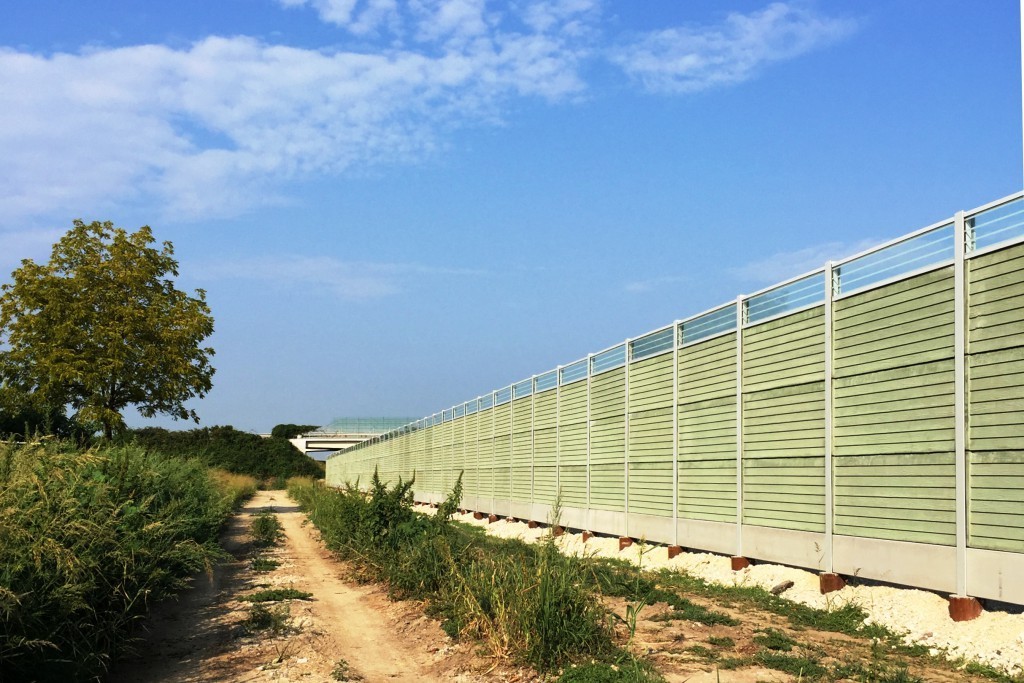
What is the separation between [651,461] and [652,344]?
7.86 ft

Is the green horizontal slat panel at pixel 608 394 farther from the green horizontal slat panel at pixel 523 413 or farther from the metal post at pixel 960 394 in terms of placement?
the metal post at pixel 960 394

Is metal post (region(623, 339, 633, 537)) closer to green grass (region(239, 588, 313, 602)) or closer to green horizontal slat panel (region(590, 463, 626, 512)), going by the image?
green horizontal slat panel (region(590, 463, 626, 512))

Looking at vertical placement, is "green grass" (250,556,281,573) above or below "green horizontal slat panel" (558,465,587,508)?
below

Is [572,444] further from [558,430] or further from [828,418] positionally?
[828,418]

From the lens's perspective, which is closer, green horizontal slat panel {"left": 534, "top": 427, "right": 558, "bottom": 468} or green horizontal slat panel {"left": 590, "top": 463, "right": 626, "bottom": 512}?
green horizontal slat panel {"left": 590, "top": 463, "right": 626, "bottom": 512}

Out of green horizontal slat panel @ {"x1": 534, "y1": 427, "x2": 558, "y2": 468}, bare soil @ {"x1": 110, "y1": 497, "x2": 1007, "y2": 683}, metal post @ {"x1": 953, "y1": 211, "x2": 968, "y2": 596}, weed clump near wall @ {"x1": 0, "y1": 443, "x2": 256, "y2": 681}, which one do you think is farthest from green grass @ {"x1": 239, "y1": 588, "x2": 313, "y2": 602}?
green horizontal slat panel @ {"x1": 534, "y1": 427, "x2": 558, "y2": 468}

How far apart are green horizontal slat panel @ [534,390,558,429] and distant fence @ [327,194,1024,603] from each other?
401cm

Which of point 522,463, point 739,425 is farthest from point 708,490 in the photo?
point 522,463

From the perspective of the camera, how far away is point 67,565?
25.1ft

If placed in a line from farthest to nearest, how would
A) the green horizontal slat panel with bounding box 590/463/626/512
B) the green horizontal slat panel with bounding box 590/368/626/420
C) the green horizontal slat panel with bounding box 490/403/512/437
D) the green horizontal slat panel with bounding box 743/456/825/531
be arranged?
the green horizontal slat panel with bounding box 490/403/512/437, the green horizontal slat panel with bounding box 590/368/626/420, the green horizontal slat panel with bounding box 590/463/626/512, the green horizontal slat panel with bounding box 743/456/825/531

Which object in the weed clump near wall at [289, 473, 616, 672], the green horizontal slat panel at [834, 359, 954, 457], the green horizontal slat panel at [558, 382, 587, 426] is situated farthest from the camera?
the green horizontal slat panel at [558, 382, 587, 426]

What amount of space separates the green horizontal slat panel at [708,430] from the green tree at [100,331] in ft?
61.9

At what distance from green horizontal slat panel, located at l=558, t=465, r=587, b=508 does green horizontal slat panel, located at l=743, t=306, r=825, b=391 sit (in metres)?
8.46

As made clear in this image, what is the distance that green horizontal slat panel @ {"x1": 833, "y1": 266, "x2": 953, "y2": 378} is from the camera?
34.7 ft
